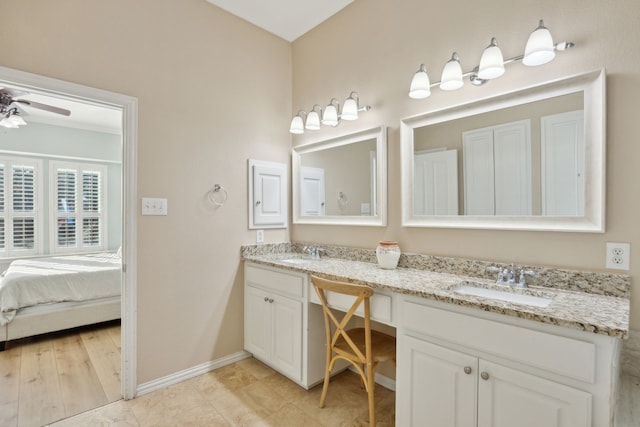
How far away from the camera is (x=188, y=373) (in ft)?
7.54

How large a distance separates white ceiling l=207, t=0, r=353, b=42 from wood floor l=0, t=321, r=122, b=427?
2.92m

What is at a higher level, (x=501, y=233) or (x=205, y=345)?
(x=501, y=233)

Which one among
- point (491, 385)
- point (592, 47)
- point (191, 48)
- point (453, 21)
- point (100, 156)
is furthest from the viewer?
point (100, 156)

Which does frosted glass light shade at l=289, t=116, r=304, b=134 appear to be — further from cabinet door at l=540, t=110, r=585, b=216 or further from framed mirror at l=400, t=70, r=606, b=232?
cabinet door at l=540, t=110, r=585, b=216

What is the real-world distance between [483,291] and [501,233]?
0.33 metres

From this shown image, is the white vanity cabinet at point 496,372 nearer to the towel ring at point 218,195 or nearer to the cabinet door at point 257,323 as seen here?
the cabinet door at point 257,323

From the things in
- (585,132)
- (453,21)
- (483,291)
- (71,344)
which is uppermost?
(453,21)

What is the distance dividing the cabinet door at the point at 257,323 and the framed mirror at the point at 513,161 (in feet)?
3.94

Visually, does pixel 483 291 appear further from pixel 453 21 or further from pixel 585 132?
pixel 453 21

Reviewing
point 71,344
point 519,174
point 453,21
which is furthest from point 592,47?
point 71,344

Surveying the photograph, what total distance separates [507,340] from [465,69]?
4.77 feet

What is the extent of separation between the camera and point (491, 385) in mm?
1233

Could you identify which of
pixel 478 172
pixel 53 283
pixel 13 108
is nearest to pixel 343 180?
pixel 478 172

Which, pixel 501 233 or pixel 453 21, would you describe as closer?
pixel 501 233
